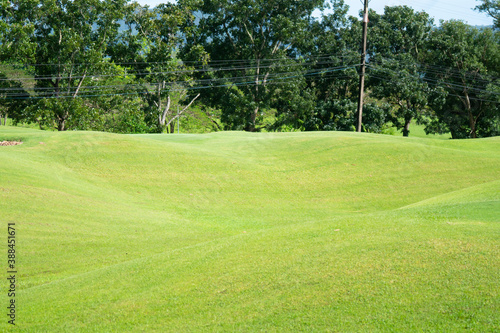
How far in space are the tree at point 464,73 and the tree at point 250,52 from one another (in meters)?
13.4

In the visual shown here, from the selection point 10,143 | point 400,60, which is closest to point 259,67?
point 400,60

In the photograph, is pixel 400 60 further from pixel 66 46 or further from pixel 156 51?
pixel 66 46

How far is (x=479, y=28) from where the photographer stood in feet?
165

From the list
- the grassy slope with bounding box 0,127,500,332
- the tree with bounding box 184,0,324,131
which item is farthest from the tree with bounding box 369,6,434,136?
the grassy slope with bounding box 0,127,500,332

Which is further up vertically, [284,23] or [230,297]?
[284,23]

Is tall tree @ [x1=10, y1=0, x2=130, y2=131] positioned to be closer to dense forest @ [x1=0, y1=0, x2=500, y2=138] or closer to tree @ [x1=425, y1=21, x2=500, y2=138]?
dense forest @ [x1=0, y1=0, x2=500, y2=138]

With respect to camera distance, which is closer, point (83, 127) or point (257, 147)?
point (257, 147)

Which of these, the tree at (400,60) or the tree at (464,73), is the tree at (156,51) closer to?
the tree at (400,60)

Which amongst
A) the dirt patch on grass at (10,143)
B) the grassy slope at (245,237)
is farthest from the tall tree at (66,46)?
the grassy slope at (245,237)

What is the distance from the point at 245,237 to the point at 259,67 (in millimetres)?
39353

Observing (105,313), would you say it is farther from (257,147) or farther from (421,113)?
(421,113)

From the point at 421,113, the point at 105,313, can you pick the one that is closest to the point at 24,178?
the point at 105,313

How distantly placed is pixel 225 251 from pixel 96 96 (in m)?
39.5

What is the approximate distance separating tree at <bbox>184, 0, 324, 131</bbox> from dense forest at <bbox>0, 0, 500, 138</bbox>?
Answer: 0.36 ft
